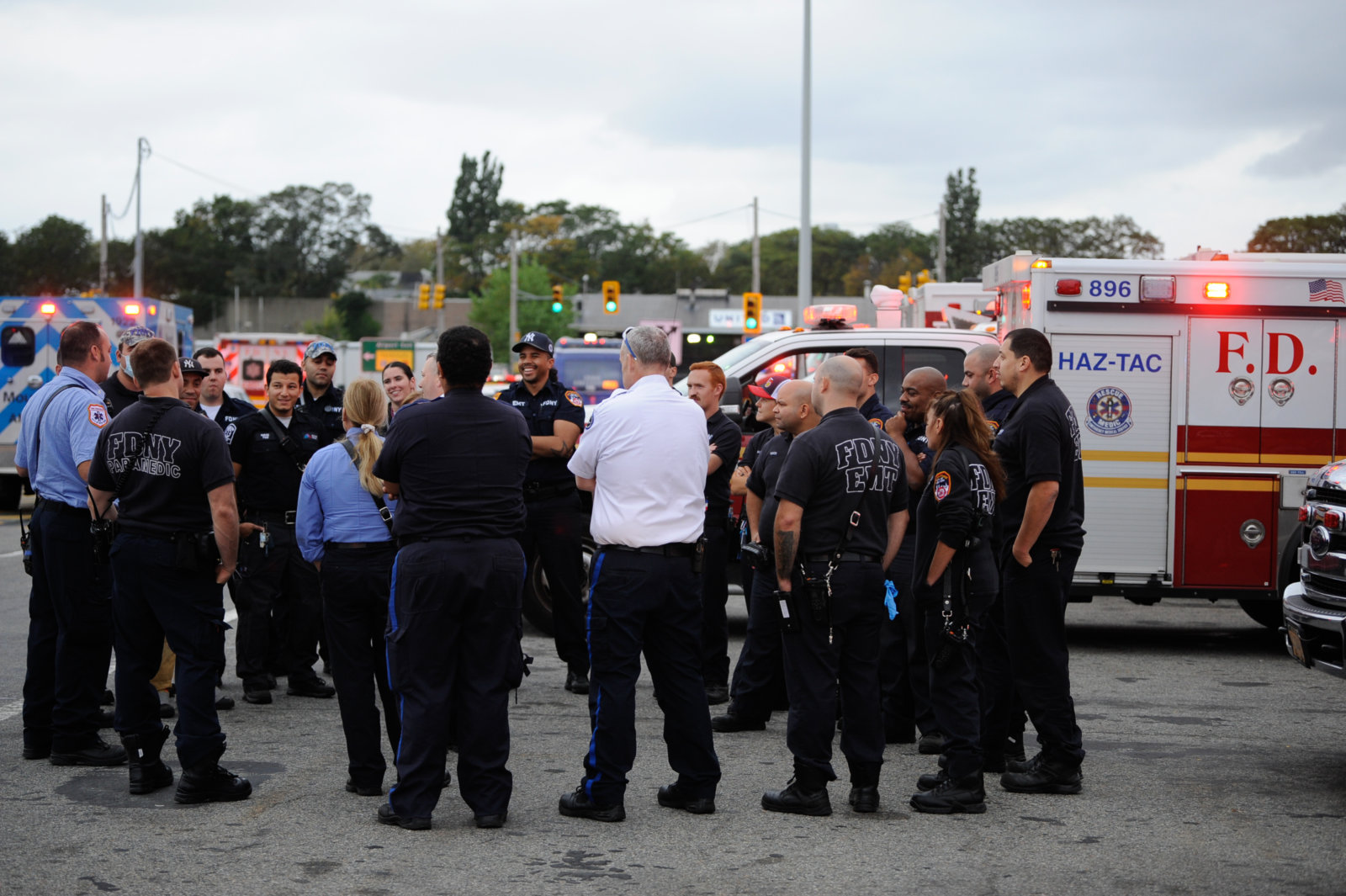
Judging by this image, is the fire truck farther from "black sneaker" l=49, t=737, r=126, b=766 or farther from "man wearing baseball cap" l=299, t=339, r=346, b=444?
"black sneaker" l=49, t=737, r=126, b=766

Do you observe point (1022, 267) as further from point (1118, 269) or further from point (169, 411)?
point (169, 411)

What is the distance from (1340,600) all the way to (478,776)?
3.92 meters

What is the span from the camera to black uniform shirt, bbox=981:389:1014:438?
641cm

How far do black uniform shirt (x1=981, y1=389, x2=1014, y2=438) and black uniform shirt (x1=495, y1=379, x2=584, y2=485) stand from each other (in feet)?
8.01

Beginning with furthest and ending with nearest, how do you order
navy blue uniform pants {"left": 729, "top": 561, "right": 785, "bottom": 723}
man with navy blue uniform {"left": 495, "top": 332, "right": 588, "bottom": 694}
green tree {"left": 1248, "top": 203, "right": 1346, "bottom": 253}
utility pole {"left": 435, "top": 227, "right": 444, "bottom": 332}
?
utility pole {"left": 435, "top": 227, "right": 444, "bottom": 332}, green tree {"left": 1248, "top": 203, "right": 1346, "bottom": 253}, man with navy blue uniform {"left": 495, "top": 332, "right": 588, "bottom": 694}, navy blue uniform pants {"left": 729, "top": 561, "right": 785, "bottom": 723}

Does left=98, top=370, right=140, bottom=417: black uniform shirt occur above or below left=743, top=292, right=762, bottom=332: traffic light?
below

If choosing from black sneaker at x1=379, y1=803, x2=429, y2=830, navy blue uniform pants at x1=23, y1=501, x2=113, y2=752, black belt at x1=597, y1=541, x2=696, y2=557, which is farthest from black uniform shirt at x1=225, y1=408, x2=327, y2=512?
black belt at x1=597, y1=541, x2=696, y2=557

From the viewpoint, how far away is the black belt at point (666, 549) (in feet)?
17.5

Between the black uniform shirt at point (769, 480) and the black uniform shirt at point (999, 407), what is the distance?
1012mm

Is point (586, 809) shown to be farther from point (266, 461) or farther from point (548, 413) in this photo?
point (266, 461)

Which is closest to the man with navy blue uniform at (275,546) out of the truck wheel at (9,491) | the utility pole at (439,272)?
the truck wheel at (9,491)

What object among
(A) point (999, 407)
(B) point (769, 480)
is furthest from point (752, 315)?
(B) point (769, 480)

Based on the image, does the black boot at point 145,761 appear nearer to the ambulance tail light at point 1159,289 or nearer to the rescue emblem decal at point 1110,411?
the rescue emblem decal at point 1110,411

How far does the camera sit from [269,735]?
6809 mm
